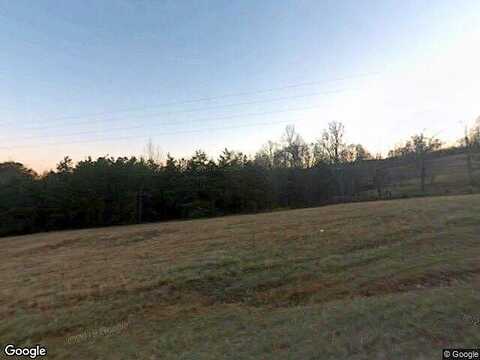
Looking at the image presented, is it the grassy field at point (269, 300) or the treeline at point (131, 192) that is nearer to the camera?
the grassy field at point (269, 300)

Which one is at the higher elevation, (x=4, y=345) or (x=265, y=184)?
(x=265, y=184)

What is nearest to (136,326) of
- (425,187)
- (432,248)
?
(432,248)

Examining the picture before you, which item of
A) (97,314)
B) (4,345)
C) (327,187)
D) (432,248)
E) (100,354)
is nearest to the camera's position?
(100,354)

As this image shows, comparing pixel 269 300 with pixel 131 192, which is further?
pixel 131 192

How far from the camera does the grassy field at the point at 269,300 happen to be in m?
3.99

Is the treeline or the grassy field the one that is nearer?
the grassy field

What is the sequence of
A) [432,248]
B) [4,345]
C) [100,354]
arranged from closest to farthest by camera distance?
[100,354], [4,345], [432,248]

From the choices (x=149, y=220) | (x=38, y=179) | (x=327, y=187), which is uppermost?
(x=38, y=179)

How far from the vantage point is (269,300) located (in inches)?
241

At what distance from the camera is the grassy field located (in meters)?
3.99

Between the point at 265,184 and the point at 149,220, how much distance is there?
599 inches

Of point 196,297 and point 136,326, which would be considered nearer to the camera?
point 136,326

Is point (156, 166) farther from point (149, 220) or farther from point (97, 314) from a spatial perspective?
point (97, 314)

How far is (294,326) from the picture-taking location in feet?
14.8
